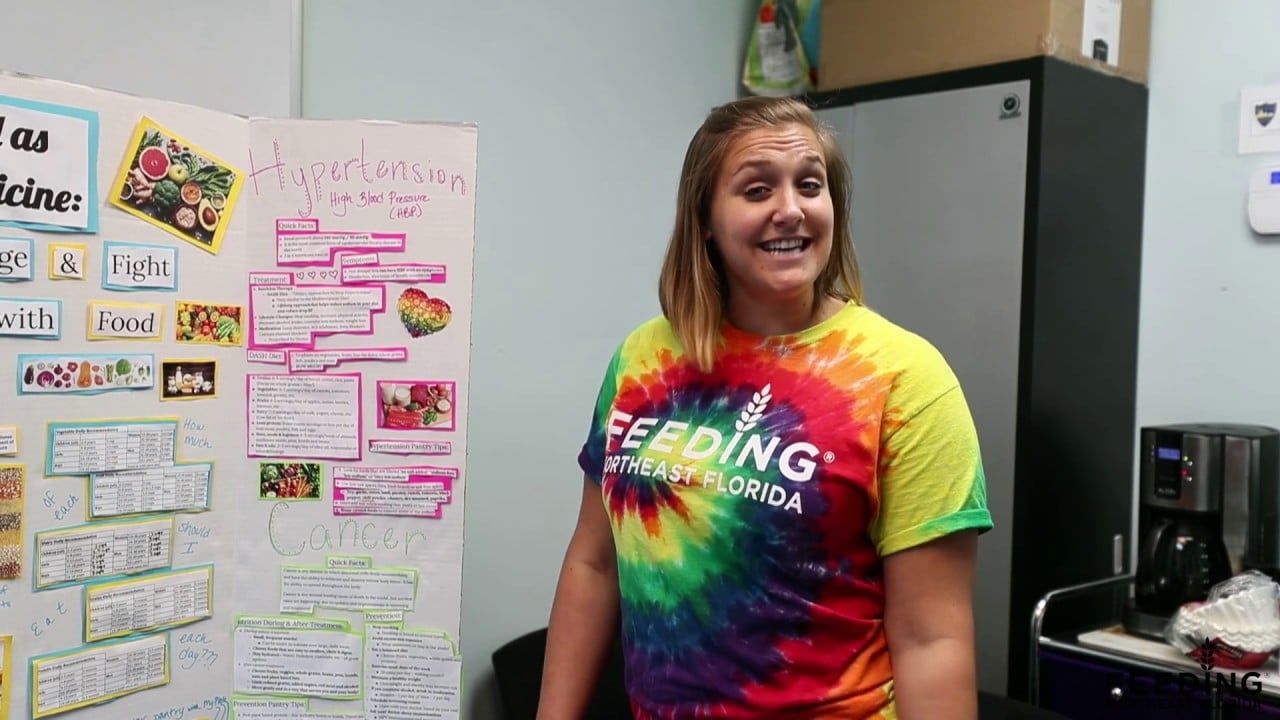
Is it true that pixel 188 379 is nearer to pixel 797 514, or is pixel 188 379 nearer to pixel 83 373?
pixel 83 373

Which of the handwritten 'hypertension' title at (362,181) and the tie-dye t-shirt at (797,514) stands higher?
the handwritten 'hypertension' title at (362,181)

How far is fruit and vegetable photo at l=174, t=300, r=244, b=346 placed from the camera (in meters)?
1.50

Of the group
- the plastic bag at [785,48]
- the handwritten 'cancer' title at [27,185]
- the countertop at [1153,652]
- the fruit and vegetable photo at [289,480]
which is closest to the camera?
the handwritten 'cancer' title at [27,185]

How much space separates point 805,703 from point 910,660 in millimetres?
125

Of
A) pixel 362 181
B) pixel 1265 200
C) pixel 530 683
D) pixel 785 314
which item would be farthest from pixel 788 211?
pixel 1265 200

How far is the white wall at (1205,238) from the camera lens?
87.0 inches

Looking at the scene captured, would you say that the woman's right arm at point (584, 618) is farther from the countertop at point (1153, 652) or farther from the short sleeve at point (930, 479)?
the countertop at point (1153, 652)

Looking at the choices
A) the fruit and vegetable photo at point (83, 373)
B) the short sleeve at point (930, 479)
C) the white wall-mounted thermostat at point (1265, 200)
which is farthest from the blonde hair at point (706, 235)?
the white wall-mounted thermostat at point (1265, 200)

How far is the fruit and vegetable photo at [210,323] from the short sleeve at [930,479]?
0.98 meters

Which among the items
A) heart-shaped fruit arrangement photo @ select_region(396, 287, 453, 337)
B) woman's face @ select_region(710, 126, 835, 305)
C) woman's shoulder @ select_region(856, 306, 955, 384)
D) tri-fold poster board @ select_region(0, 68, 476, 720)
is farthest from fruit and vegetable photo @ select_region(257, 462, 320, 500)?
woman's shoulder @ select_region(856, 306, 955, 384)

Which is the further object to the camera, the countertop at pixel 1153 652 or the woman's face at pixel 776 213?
the countertop at pixel 1153 652

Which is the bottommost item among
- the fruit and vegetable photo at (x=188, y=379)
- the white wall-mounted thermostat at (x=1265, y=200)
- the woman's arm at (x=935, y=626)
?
the woman's arm at (x=935, y=626)

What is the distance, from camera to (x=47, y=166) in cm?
135

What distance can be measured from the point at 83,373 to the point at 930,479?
3.63ft
